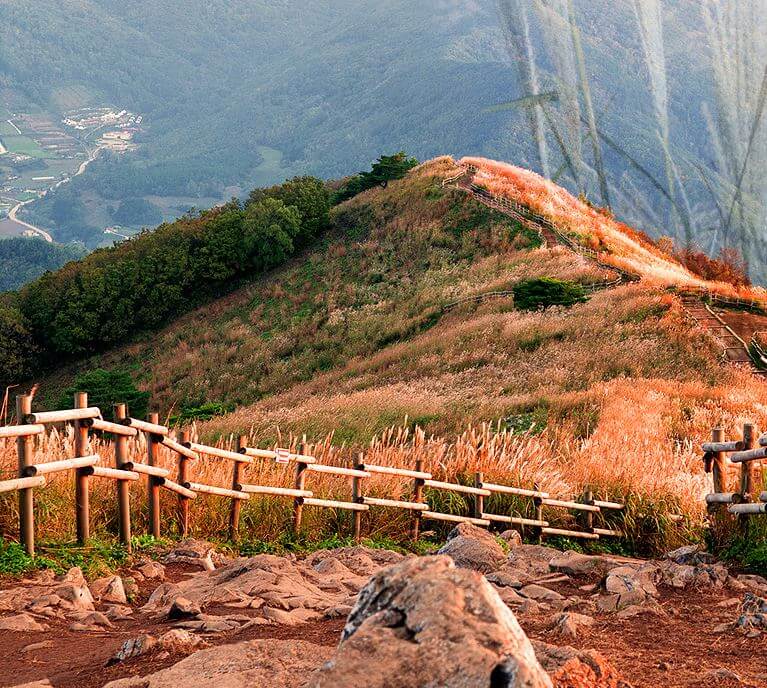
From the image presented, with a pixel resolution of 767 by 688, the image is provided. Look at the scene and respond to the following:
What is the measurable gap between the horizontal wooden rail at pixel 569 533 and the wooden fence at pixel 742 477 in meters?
2.11

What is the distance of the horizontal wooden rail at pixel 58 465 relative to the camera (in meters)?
7.54

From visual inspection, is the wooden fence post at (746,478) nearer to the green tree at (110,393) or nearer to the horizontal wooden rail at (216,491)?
the horizontal wooden rail at (216,491)

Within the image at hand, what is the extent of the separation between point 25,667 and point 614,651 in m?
3.26

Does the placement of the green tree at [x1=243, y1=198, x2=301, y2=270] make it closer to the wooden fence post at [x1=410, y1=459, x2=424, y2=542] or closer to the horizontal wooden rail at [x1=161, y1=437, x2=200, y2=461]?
the wooden fence post at [x1=410, y1=459, x2=424, y2=542]

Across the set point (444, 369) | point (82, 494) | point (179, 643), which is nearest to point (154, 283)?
point (444, 369)

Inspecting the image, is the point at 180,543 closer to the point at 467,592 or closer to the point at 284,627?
the point at 284,627

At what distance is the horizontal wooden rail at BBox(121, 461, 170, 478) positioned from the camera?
8.41 metres

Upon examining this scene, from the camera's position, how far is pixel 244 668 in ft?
14.5

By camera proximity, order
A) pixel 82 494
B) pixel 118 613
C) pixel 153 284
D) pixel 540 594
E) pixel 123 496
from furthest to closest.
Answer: pixel 153 284 < pixel 123 496 < pixel 82 494 < pixel 540 594 < pixel 118 613

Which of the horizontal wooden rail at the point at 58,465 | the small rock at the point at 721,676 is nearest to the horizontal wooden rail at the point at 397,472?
the horizontal wooden rail at the point at 58,465

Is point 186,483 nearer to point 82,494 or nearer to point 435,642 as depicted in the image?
point 82,494

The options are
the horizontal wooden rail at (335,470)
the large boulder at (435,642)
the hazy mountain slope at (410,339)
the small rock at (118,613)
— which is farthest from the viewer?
the hazy mountain slope at (410,339)

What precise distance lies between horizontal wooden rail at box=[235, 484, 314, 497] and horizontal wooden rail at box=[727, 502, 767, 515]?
4.21 metres

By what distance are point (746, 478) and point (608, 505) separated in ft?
9.13
